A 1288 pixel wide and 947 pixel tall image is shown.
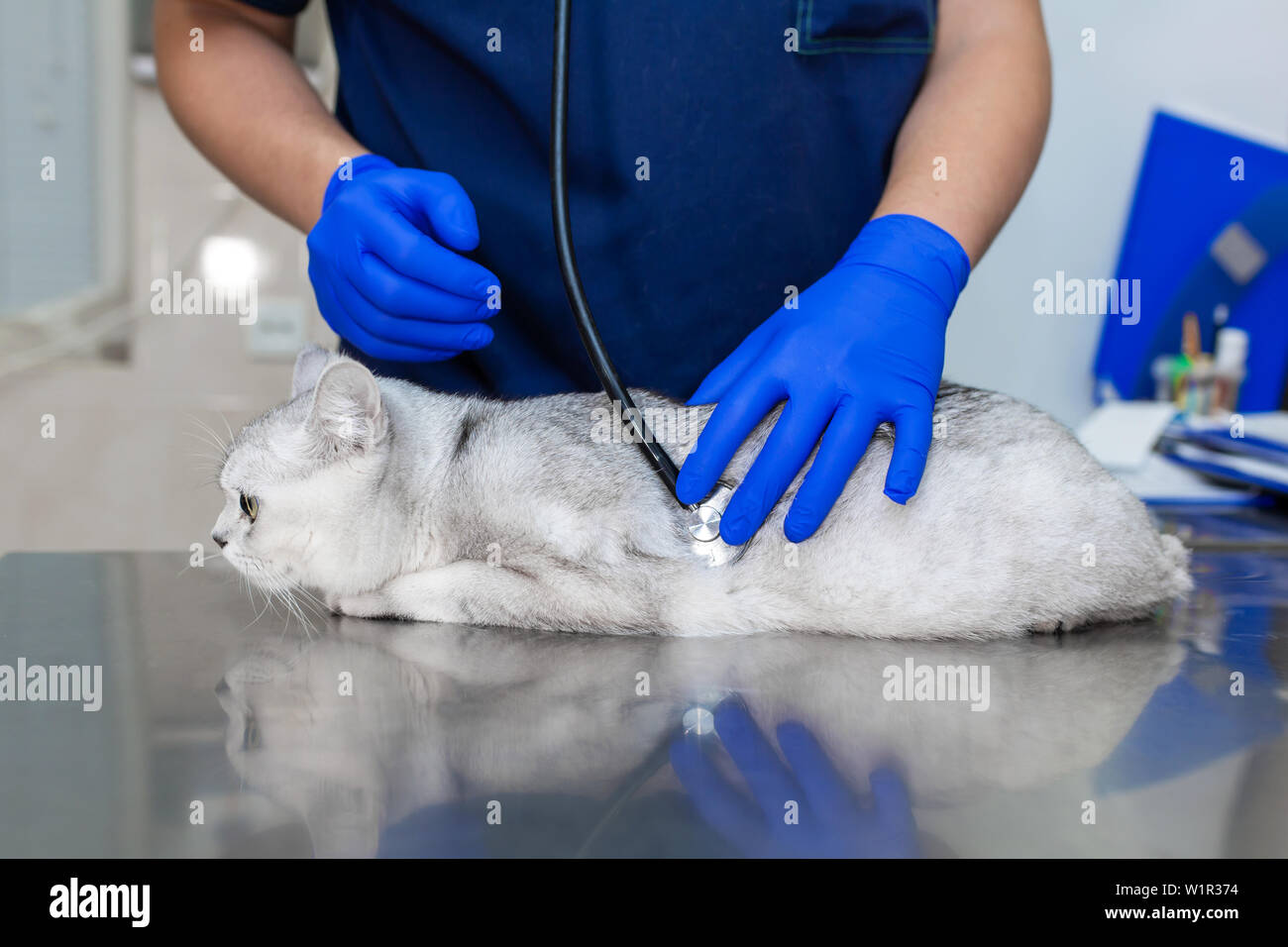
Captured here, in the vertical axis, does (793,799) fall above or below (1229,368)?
below

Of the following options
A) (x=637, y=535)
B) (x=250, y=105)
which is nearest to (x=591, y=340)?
(x=637, y=535)

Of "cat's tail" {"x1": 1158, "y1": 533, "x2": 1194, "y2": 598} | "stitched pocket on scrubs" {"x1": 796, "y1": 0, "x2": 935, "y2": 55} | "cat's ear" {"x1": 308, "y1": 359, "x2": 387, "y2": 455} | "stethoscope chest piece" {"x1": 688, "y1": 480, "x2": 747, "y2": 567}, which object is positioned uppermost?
"stitched pocket on scrubs" {"x1": 796, "y1": 0, "x2": 935, "y2": 55}

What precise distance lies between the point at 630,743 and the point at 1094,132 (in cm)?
221

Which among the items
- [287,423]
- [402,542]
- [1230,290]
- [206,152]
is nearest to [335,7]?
[206,152]

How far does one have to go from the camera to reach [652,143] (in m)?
1.24

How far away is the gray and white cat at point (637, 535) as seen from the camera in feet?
3.30

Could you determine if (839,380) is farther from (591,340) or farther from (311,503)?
(311,503)

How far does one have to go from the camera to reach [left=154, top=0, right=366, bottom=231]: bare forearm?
1.32m

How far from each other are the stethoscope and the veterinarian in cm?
13

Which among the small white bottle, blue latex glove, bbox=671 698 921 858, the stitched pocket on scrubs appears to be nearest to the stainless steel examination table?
blue latex glove, bbox=671 698 921 858

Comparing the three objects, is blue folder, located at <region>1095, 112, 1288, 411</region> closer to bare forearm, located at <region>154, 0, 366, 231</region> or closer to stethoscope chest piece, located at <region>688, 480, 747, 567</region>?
stethoscope chest piece, located at <region>688, 480, 747, 567</region>

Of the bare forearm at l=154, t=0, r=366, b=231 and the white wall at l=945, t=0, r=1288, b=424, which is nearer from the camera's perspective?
the bare forearm at l=154, t=0, r=366, b=231

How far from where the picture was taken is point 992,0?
1348mm
